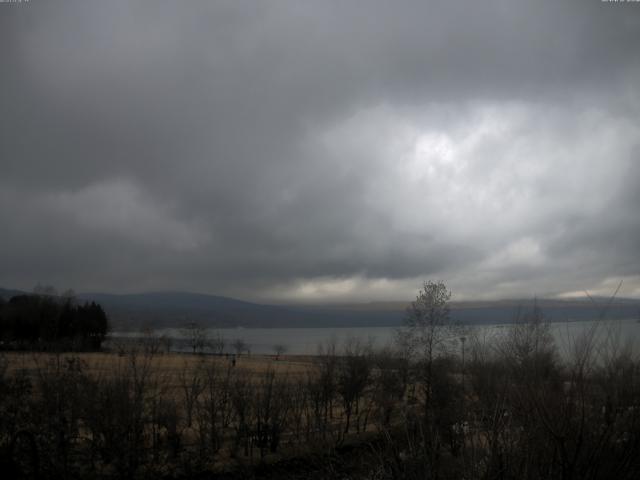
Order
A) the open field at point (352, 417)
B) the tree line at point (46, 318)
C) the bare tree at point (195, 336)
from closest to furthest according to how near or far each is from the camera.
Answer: the open field at point (352, 417) → the tree line at point (46, 318) → the bare tree at point (195, 336)

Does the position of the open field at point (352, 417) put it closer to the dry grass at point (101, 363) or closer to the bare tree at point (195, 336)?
the dry grass at point (101, 363)

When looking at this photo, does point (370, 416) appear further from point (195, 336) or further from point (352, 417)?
point (195, 336)

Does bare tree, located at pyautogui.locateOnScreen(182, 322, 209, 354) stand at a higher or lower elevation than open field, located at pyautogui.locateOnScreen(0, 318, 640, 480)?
lower

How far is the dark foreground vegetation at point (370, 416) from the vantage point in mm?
5754

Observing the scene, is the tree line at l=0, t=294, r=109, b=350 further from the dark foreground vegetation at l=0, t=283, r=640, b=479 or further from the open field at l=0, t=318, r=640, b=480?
the open field at l=0, t=318, r=640, b=480

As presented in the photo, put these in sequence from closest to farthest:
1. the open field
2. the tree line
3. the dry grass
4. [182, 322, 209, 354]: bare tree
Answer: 1. the open field
2. the dry grass
3. the tree line
4. [182, 322, 209, 354]: bare tree

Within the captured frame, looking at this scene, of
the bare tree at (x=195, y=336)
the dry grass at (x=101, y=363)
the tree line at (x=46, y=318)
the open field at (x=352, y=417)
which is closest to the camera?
the open field at (x=352, y=417)

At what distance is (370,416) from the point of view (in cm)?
3391

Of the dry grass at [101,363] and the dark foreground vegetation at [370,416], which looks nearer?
the dark foreground vegetation at [370,416]

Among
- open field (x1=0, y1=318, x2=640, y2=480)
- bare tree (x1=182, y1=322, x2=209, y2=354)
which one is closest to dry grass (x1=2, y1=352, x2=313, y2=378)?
open field (x1=0, y1=318, x2=640, y2=480)

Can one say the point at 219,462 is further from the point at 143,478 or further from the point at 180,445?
the point at 143,478

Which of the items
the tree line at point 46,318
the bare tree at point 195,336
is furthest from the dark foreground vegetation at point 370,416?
the bare tree at point 195,336

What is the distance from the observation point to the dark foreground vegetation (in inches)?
227

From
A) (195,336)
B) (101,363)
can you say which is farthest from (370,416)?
(195,336)
